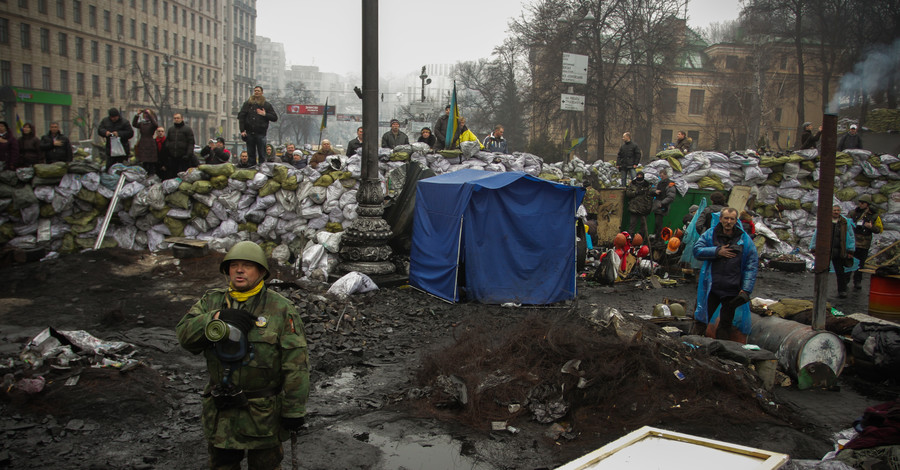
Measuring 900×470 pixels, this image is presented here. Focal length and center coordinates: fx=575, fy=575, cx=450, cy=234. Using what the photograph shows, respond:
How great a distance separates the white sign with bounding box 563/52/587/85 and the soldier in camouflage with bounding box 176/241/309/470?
19.4 metres

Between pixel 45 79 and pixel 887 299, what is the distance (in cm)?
4815

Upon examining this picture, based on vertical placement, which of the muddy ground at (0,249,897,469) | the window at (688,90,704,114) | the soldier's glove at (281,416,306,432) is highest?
the window at (688,90,704,114)

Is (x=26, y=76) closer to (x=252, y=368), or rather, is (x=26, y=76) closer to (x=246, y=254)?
(x=246, y=254)

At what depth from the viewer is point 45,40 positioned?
38.2 meters

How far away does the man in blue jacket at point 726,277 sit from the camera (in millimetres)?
6031

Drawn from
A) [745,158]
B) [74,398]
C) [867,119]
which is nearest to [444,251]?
[74,398]

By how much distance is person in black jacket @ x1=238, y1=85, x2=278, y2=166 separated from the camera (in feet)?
40.6

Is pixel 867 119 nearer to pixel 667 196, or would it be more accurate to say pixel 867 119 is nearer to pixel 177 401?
pixel 667 196

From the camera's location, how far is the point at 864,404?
18.1 ft

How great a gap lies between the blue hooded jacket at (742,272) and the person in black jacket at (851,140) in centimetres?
1224

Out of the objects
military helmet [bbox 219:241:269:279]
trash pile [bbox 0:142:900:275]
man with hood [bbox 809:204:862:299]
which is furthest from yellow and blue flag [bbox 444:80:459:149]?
military helmet [bbox 219:241:269:279]

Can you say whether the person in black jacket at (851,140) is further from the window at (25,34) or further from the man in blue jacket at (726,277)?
the window at (25,34)

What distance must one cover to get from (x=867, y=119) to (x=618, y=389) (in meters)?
18.8

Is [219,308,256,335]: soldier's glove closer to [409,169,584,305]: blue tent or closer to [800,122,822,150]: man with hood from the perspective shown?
[409,169,584,305]: blue tent
